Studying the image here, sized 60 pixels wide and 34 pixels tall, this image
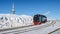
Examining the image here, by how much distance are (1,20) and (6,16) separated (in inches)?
156

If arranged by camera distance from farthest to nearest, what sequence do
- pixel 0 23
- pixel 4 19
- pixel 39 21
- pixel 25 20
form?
1. pixel 25 20
2. pixel 4 19
3. pixel 0 23
4. pixel 39 21

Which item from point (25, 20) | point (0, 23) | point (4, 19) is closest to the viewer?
point (0, 23)

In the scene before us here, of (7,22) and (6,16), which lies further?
(6,16)

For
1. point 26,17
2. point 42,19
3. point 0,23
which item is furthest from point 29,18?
point 42,19

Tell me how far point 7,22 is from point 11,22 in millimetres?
2356

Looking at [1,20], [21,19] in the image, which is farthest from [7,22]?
[21,19]

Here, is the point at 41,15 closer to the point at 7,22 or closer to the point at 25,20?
the point at 7,22

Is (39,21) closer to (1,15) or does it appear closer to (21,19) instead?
(1,15)

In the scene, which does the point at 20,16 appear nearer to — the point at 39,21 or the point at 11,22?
the point at 11,22

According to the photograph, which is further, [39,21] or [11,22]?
[11,22]

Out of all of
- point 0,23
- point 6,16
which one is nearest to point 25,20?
point 6,16

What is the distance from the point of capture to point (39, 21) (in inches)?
1731

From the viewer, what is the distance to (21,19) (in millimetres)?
70562

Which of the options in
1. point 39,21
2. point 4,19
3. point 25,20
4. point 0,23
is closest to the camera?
point 39,21
